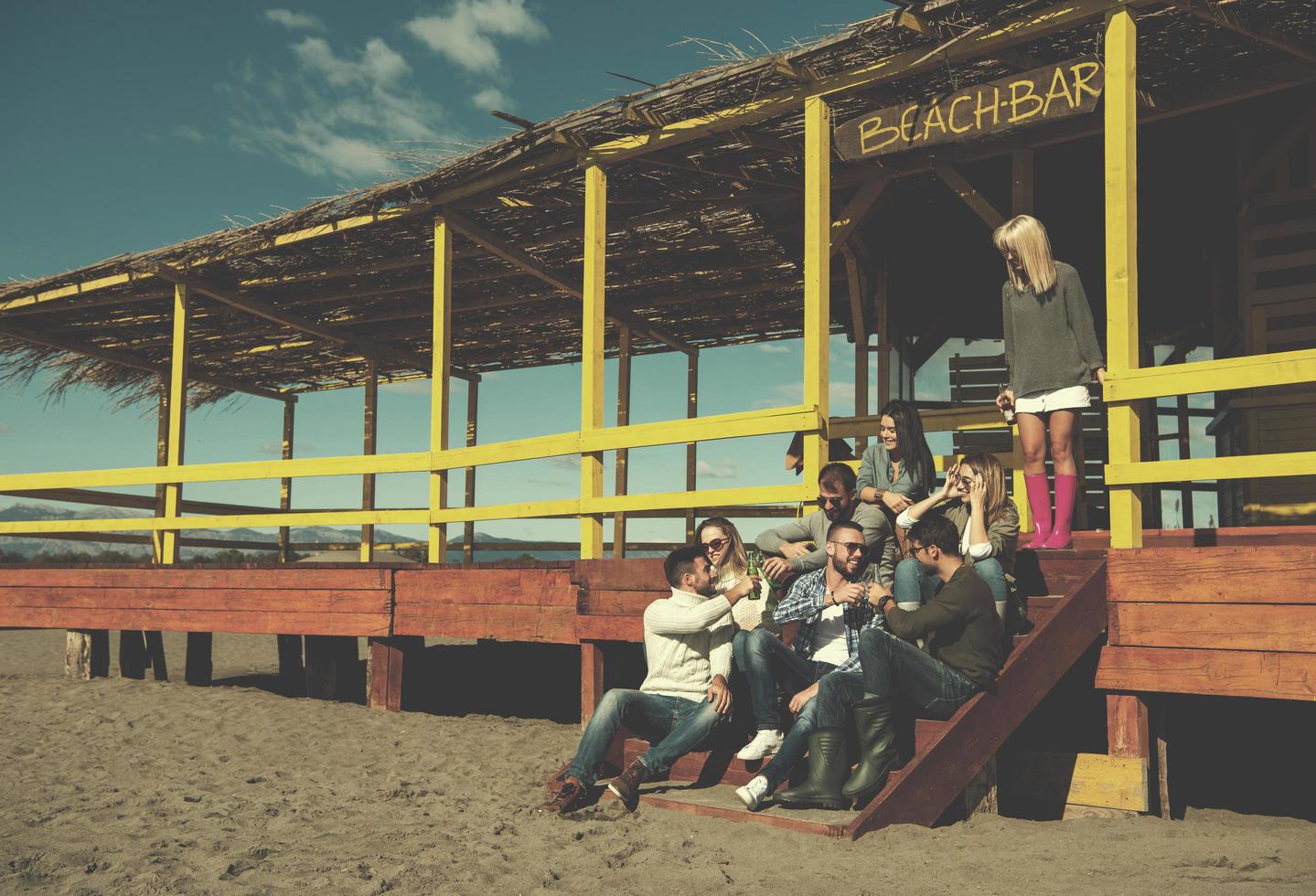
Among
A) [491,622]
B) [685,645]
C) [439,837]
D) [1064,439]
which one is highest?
[1064,439]

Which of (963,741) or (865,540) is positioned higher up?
(865,540)

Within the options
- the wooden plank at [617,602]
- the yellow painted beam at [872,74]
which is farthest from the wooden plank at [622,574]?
the yellow painted beam at [872,74]

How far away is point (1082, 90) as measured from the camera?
6.09 meters

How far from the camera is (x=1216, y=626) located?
5250mm

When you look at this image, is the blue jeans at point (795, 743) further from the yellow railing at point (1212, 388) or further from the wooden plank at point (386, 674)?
the wooden plank at point (386, 674)

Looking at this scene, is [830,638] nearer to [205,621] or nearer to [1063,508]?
[1063,508]

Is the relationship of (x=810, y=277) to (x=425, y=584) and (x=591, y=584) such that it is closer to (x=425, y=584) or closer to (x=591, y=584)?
(x=591, y=584)

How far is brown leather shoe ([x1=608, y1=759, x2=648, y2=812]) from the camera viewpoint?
538 cm

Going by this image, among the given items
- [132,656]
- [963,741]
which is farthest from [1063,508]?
[132,656]

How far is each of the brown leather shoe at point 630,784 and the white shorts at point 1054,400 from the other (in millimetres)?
2637

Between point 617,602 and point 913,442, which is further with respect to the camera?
point 617,602

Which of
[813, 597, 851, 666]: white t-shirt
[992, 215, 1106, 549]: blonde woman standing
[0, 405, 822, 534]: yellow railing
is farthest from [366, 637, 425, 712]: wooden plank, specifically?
[992, 215, 1106, 549]: blonde woman standing

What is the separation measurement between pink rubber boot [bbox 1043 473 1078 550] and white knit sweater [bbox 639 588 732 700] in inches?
68.0

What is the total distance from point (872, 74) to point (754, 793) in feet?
14.2
